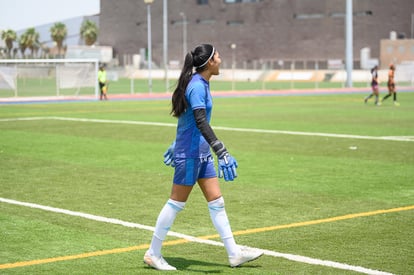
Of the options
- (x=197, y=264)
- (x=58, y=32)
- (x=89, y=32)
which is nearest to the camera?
(x=197, y=264)

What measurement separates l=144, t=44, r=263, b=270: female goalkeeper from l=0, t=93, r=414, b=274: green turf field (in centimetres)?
20

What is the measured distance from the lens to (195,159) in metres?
7.80

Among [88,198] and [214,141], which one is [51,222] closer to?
[88,198]

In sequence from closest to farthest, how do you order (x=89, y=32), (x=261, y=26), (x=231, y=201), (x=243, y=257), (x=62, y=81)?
(x=243, y=257), (x=231, y=201), (x=62, y=81), (x=261, y=26), (x=89, y=32)

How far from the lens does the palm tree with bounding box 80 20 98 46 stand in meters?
→ 145

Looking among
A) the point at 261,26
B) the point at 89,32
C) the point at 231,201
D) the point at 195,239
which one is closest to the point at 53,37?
the point at 89,32

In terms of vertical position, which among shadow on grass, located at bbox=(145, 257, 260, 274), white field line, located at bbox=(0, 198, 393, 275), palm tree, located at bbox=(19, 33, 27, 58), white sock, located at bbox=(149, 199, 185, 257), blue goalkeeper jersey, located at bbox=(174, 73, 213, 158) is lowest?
shadow on grass, located at bbox=(145, 257, 260, 274)

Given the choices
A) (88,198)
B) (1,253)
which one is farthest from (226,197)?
(1,253)

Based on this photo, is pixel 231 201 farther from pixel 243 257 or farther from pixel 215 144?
pixel 215 144

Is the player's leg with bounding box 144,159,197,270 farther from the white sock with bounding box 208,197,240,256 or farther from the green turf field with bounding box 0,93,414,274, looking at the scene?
the white sock with bounding box 208,197,240,256

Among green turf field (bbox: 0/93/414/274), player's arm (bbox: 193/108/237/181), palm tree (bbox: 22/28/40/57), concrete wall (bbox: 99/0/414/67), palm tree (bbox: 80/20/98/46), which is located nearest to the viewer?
player's arm (bbox: 193/108/237/181)

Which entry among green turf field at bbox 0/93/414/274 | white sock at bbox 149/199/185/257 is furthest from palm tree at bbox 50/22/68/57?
white sock at bbox 149/199/185/257

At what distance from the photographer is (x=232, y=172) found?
777 centimetres

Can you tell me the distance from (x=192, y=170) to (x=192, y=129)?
14.3 inches
